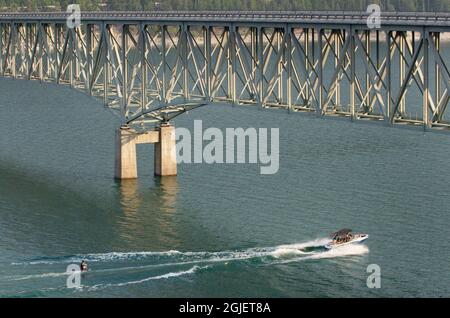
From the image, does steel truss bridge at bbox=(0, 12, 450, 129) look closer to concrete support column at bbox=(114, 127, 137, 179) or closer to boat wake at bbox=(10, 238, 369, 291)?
concrete support column at bbox=(114, 127, 137, 179)

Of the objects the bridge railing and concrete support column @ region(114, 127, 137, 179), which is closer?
the bridge railing

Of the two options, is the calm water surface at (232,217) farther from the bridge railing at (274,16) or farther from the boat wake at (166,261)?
the bridge railing at (274,16)

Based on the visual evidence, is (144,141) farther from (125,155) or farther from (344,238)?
(344,238)

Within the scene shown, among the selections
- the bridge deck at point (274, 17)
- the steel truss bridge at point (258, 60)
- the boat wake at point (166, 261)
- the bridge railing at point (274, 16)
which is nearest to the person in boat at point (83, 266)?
the boat wake at point (166, 261)

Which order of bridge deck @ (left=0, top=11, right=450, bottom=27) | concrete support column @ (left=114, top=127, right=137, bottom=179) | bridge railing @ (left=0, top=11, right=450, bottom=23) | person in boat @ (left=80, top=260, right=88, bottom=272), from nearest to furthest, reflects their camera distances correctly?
bridge deck @ (left=0, top=11, right=450, bottom=27) < bridge railing @ (left=0, top=11, right=450, bottom=23) < person in boat @ (left=80, top=260, right=88, bottom=272) < concrete support column @ (left=114, top=127, right=137, bottom=179)

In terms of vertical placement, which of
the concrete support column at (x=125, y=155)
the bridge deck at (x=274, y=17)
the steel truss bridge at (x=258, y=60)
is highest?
the bridge deck at (x=274, y=17)

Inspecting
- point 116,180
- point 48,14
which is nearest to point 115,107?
point 116,180

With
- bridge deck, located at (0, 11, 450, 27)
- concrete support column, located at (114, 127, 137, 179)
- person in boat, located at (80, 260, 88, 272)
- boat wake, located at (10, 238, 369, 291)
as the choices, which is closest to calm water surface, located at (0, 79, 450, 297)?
boat wake, located at (10, 238, 369, 291)
